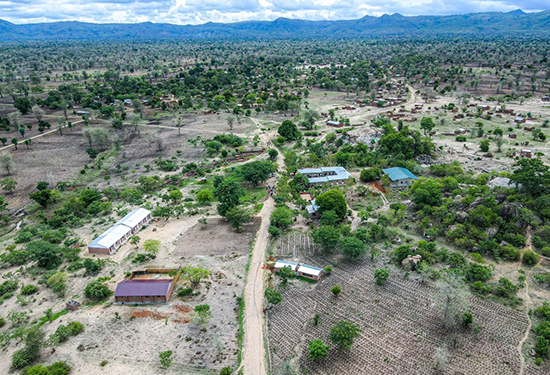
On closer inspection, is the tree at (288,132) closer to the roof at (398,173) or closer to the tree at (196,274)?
the roof at (398,173)

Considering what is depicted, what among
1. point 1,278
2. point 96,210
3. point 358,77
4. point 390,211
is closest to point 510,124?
point 390,211

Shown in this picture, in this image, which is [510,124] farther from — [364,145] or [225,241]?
[225,241]

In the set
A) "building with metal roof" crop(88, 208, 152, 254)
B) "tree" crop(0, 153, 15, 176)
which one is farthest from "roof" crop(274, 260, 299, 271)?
"tree" crop(0, 153, 15, 176)

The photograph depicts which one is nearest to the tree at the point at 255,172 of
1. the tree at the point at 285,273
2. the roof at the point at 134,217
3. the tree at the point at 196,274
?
the roof at the point at 134,217

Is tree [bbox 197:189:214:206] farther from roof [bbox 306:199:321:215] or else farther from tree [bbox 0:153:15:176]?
tree [bbox 0:153:15:176]

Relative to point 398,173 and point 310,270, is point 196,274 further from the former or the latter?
point 398,173

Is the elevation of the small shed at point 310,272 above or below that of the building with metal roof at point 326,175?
below
